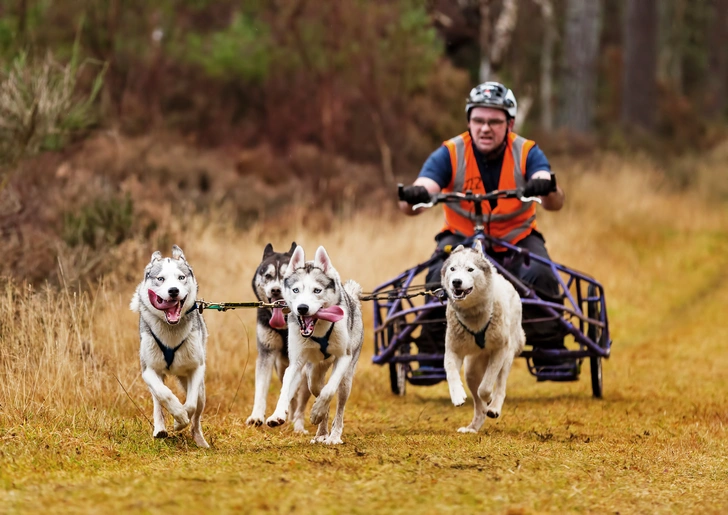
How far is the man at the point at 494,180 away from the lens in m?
8.71

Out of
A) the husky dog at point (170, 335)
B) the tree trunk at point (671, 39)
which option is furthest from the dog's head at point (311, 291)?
the tree trunk at point (671, 39)

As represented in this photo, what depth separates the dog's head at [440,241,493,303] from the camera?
718 cm

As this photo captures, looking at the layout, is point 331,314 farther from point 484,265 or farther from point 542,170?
point 542,170

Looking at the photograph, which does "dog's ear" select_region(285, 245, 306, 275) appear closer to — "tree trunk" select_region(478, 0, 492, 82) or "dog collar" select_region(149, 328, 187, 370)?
"dog collar" select_region(149, 328, 187, 370)

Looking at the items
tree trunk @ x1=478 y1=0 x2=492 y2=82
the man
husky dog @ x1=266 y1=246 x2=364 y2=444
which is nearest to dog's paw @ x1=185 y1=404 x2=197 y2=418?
husky dog @ x1=266 y1=246 x2=364 y2=444

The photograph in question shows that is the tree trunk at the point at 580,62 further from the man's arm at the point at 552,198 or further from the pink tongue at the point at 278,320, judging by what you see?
the pink tongue at the point at 278,320

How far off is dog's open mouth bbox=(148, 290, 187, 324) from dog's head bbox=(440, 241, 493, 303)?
1790 mm

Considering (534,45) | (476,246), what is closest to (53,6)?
(476,246)

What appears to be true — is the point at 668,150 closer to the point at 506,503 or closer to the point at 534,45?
the point at 534,45

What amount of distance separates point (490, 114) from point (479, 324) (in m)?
1.99

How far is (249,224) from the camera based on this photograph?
16.0 m

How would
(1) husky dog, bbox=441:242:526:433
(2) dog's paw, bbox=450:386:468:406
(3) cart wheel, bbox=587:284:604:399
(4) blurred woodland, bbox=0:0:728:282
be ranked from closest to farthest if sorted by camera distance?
1. (2) dog's paw, bbox=450:386:468:406
2. (1) husky dog, bbox=441:242:526:433
3. (3) cart wheel, bbox=587:284:604:399
4. (4) blurred woodland, bbox=0:0:728:282

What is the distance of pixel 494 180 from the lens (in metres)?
8.97

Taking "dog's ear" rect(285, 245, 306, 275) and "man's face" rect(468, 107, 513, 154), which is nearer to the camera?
"dog's ear" rect(285, 245, 306, 275)
